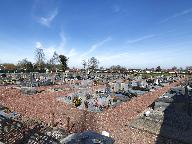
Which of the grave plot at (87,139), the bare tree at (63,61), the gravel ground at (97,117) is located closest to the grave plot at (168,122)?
the gravel ground at (97,117)

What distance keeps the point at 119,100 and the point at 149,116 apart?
742cm

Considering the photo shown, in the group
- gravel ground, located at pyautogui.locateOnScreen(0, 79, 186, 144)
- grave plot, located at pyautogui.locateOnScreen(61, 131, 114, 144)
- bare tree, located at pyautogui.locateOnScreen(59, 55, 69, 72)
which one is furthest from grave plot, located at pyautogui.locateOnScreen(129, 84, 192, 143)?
bare tree, located at pyautogui.locateOnScreen(59, 55, 69, 72)

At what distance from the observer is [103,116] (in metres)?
17.6

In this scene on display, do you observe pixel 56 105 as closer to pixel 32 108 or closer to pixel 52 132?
pixel 32 108

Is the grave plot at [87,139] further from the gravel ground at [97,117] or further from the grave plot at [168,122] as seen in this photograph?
the grave plot at [168,122]

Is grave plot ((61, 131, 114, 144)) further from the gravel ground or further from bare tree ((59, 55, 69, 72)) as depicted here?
bare tree ((59, 55, 69, 72))

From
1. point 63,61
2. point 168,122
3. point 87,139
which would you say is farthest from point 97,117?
point 63,61

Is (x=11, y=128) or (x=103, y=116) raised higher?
(x=11, y=128)

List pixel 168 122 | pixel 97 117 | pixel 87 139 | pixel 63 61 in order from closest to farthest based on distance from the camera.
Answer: pixel 87 139 → pixel 168 122 → pixel 97 117 → pixel 63 61

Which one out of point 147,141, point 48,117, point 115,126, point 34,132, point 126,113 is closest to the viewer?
point 34,132

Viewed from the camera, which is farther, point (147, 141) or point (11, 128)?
point (147, 141)

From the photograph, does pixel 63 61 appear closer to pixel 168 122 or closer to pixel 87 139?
pixel 168 122

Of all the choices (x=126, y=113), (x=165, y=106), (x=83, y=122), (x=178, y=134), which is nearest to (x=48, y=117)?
(x=83, y=122)

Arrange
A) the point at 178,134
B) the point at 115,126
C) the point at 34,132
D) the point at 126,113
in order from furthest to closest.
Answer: the point at 126,113
the point at 115,126
the point at 178,134
the point at 34,132
